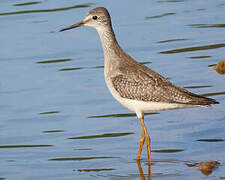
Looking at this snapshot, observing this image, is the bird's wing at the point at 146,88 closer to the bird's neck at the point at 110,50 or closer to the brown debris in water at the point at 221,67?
the bird's neck at the point at 110,50

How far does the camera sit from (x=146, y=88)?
37.9 feet

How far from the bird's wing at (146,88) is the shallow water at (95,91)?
908mm

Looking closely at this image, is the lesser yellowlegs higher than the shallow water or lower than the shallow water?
higher

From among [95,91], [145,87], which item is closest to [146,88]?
[145,87]

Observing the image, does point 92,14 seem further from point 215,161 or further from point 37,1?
point 37,1

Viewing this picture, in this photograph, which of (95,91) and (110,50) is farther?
(95,91)

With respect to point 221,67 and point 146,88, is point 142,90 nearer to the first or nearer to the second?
point 146,88

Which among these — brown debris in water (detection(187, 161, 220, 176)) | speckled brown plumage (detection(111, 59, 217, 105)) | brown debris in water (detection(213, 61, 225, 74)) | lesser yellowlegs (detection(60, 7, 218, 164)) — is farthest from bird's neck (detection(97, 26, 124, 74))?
brown debris in water (detection(213, 61, 225, 74))

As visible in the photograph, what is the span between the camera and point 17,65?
16.2 meters

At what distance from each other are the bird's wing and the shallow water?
0.91 m

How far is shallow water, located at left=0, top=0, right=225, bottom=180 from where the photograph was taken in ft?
37.4

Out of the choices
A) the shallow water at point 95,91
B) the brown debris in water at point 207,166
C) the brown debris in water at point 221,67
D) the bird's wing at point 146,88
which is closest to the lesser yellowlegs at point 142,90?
the bird's wing at point 146,88

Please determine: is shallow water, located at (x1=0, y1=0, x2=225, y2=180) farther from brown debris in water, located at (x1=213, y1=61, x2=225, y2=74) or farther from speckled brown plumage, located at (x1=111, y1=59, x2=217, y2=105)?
speckled brown plumage, located at (x1=111, y1=59, x2=217, y2=105)

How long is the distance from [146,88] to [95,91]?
10.3 ft
